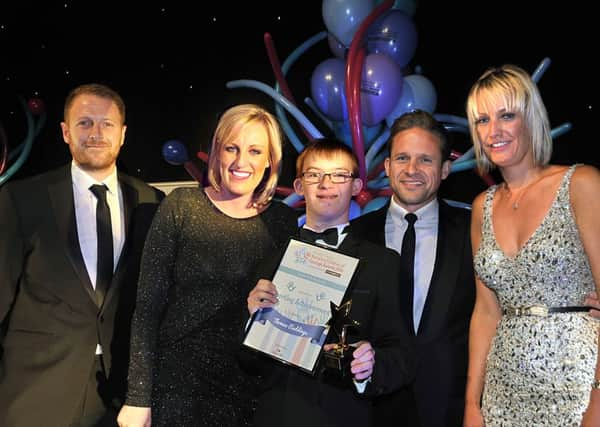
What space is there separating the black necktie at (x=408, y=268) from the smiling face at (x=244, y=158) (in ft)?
2.18

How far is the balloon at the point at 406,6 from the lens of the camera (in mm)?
4234

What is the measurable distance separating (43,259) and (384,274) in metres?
1.58

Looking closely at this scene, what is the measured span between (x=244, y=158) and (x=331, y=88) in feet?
6.39

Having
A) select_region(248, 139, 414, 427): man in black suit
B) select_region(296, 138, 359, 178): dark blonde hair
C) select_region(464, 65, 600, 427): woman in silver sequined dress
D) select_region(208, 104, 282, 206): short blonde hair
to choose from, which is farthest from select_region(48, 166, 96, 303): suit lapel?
select_region(464, 65, 600, 427): woman in silver sequined dress

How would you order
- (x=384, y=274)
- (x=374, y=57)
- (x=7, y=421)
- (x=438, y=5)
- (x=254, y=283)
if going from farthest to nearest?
(x=438, y=5)
(x=374, y=57)
(x=7, y=421)
(x=254, y=283)
(x=384, y=274)

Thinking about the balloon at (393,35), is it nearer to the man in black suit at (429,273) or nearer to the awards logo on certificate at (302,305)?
the man in black suit at (429,273)

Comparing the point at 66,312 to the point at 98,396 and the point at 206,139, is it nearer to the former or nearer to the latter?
the point at 98,396

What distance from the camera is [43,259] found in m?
2.70

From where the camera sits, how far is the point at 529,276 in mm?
2018

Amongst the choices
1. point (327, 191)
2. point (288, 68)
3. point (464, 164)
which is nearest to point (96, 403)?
point (327, 191)

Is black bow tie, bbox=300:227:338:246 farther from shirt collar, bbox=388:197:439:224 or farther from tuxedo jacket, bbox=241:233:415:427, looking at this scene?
shirt collar, bbox=388:197:439:224

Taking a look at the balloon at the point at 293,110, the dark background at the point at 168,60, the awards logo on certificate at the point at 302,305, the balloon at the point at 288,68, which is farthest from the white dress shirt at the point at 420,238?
the balloon at the point at 288,68

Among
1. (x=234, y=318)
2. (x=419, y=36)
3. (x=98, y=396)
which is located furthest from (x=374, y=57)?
(x=98, y=396)

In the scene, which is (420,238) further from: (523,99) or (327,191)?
(523,99)
